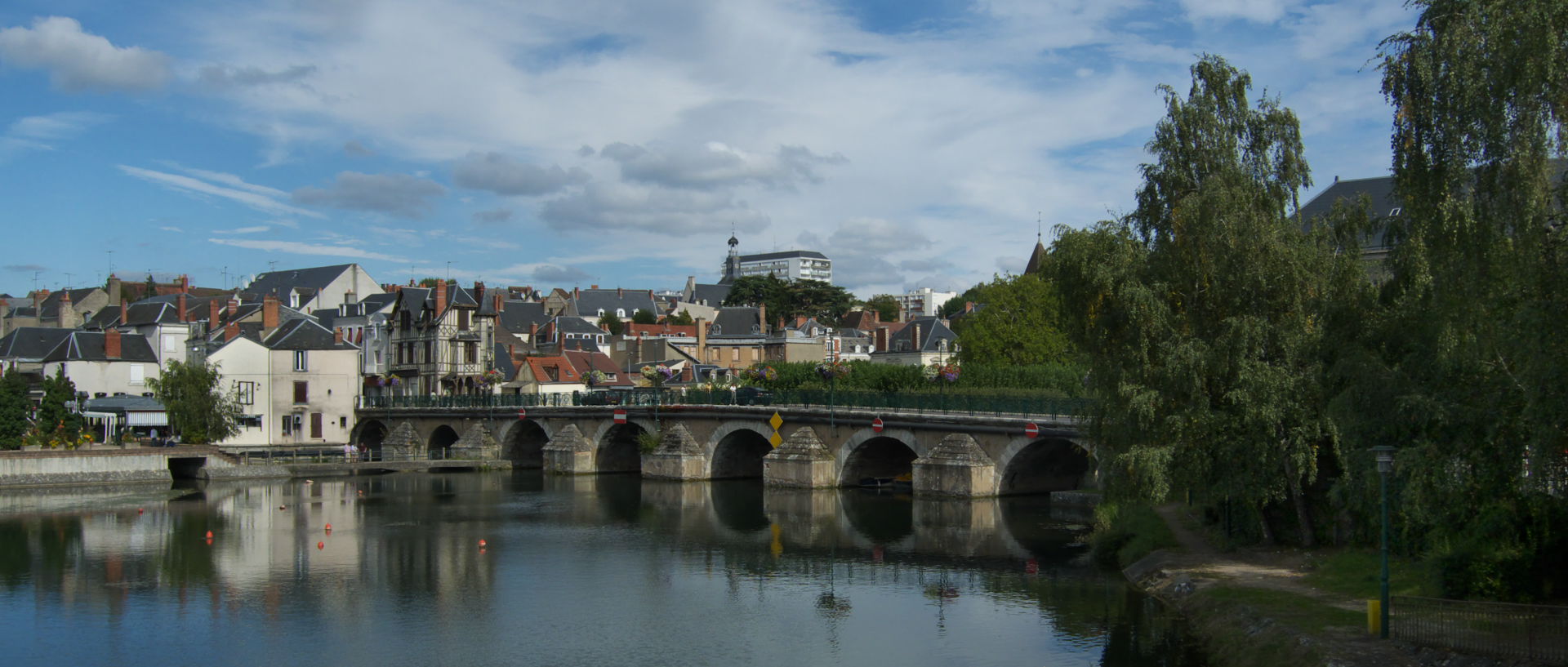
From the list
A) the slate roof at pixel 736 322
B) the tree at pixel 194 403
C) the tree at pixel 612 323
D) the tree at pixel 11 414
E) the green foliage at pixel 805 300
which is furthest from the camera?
the green foliage at pixel 805 300

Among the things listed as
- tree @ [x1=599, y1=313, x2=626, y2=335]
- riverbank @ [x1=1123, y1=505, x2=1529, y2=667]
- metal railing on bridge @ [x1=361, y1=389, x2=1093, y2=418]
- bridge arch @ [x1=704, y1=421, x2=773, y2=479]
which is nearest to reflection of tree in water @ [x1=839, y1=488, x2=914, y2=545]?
metal railing on bridge @ [x1=361, y1=389, x2=1093, y2=418]

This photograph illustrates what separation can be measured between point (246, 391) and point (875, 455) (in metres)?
39.7

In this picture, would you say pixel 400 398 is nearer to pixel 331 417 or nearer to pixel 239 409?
pixel 331 417

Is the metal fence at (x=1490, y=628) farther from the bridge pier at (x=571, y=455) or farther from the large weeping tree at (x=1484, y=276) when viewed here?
the bridge pier at (x=571, y=455)

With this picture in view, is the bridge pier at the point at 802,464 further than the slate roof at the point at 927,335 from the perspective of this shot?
No

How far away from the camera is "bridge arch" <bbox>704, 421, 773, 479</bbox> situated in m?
59.7

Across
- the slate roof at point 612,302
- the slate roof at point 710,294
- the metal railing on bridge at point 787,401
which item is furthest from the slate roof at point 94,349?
the slate roof at point 710,294

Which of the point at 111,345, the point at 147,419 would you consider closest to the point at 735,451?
the point at 147,419

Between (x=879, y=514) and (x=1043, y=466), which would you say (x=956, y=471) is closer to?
(x=879, y=514)

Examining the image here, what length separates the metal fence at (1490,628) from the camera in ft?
54.0

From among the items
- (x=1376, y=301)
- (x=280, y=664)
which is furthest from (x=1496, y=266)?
(x=280, y=664)

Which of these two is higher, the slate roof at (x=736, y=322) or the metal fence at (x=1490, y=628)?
the slate roof at (x=736, y=322)

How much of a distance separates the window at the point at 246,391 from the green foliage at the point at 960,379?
1243 inches

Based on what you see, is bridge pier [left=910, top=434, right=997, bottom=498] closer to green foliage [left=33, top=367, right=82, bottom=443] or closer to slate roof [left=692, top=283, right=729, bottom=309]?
green foliage [left=33, top=367, right=82, bottom=443]
